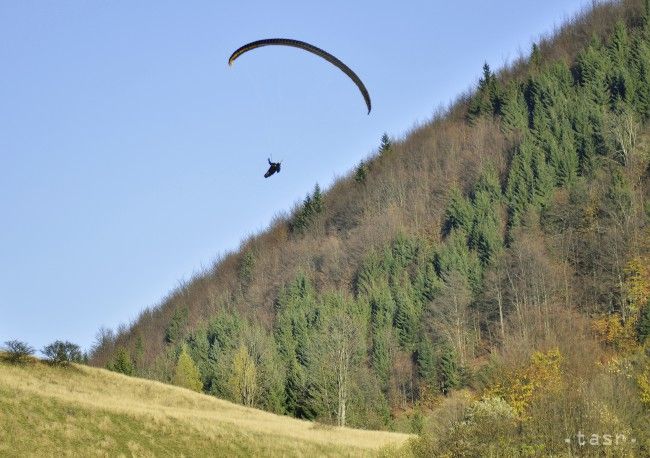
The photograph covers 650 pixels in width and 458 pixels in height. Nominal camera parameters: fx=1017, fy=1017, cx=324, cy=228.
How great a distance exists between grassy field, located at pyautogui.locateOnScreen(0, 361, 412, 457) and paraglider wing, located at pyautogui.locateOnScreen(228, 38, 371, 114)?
106 ft

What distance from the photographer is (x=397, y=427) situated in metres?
90.8

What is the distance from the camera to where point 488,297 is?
433ft

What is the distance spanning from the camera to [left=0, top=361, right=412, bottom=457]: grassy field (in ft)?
177

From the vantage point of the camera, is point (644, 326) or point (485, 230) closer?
point (644, 326)

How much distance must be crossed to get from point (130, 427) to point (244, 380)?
50.1 m

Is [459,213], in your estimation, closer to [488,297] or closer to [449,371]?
[488,297]

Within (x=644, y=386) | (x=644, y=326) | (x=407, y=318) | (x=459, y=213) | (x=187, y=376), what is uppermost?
(x=459, y=213)

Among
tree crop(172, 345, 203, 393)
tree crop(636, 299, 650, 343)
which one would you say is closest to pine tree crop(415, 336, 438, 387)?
tree crop(172, 345, 203, 393)

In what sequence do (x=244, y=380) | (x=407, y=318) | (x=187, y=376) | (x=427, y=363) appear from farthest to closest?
(x=407, y=318)
(x=427, y=363)
(x=187, y=376)
(x=244, y=380)

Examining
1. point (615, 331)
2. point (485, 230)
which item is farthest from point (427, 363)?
point (485, 230)

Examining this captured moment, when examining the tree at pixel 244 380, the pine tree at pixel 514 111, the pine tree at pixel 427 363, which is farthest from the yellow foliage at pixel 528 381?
the pine tree at pixel 514 111

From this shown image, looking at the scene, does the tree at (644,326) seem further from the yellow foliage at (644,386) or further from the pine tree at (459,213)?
the pine tree at (459,213)

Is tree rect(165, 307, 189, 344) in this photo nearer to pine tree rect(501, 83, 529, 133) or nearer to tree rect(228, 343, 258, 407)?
pine tree rect(501, 83, 529, 133)

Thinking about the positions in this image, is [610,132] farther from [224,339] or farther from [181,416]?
[181,416]
